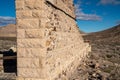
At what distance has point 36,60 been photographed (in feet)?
18.0

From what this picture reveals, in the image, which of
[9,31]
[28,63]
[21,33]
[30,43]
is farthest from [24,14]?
[9,31]

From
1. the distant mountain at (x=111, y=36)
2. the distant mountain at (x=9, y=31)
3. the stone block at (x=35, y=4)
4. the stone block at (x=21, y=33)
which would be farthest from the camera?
the distant mountain at (x=111, y=36)

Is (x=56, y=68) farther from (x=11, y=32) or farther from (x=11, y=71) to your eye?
(x=11, y=32)

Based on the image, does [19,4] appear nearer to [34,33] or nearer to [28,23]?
[28,23]

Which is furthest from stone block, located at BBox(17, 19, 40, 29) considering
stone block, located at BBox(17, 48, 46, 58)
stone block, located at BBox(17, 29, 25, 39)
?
stone block, located at BBox(17, 48, 46, 58)

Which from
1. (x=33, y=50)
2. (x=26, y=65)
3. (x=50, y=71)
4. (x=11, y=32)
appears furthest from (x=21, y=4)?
(x=11, y=32)

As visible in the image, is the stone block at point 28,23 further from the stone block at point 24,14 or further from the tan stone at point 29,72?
the tan stone at point 29,72

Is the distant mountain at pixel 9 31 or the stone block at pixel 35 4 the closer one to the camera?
the stone block at pixel 35 4

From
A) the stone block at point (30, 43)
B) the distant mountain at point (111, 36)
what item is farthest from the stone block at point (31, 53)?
the distant mountain at point (111, 36)

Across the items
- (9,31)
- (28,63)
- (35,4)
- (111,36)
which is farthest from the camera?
(111,36)

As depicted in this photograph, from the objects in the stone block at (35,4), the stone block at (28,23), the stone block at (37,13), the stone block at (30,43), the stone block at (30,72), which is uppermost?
the stone block at (35,4)

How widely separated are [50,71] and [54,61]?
2.00 feet

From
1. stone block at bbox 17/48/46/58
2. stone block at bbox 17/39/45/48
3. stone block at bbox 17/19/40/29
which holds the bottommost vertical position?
stone block at bbox 17/48/46/58

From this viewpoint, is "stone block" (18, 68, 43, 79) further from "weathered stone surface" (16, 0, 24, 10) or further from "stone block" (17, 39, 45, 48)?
"weathered stone surface" (16, 0, 24, 10)
